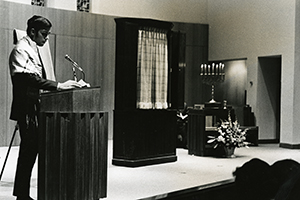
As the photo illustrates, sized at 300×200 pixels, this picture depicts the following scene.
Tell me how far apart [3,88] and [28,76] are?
602cm

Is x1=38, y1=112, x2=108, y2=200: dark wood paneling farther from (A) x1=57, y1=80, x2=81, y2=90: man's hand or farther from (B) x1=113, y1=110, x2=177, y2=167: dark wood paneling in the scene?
(B) x1=113, y1=110, x2=177, y2=167: dark wood paneling

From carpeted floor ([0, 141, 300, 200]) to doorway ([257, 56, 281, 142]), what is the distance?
262cm

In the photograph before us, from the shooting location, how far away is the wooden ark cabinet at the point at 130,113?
21.8ft

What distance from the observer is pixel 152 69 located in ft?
22.6

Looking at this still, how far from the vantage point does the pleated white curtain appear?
678 cm

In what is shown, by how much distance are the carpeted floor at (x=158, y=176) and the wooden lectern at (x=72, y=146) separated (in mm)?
1107

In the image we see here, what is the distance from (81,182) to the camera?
3.23 metres

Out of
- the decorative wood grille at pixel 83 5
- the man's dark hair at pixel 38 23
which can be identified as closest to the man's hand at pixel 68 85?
the man's dark hair at pixel 38 23

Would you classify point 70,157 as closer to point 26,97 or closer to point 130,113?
point 26,97

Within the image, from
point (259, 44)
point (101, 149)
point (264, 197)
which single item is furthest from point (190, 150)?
point (264, 197)

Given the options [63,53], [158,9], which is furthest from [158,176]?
[158,9]

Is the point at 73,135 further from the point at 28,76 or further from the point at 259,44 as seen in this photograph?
the point at 259,44

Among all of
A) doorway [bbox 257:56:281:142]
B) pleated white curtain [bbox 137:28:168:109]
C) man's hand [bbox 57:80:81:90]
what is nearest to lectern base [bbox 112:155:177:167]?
pleated white curtain [bbox 137:28:168:109]

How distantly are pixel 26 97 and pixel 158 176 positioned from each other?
2831 millimetres
